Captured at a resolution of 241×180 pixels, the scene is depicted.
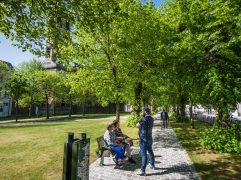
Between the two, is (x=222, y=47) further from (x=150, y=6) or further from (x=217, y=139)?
(x=150, y=6)

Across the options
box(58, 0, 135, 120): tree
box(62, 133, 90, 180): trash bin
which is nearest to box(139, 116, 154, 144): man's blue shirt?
box(62, 133, 90, 180): trash bin

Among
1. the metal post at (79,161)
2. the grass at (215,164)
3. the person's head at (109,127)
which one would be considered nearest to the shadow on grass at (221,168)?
the grass at (215,164)

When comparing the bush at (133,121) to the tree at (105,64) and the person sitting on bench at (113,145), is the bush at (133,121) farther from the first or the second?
the person sitting on bench at (113,145)

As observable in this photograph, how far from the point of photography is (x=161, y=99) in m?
32.3

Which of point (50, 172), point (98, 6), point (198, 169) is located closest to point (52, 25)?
point (98, 6)

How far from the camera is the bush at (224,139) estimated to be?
11.2m

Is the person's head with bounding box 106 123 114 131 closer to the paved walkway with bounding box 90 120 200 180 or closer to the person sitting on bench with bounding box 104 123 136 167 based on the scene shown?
the person sitting on bench with bounding box 104 123 136 167

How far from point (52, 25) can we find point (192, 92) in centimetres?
851

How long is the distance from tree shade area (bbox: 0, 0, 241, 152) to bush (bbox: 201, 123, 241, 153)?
0.30 feet

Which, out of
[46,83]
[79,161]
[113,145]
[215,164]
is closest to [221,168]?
[215,164]

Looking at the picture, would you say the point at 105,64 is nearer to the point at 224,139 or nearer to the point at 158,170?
the point at 224,139

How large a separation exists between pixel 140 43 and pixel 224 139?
792 centimetres

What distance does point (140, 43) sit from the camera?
15680mm

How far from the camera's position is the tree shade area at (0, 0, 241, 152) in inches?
343
